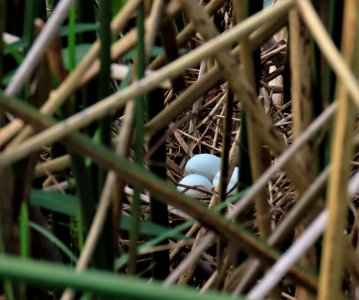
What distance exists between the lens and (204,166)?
4.38ft

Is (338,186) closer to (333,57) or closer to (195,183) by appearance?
(333,57)

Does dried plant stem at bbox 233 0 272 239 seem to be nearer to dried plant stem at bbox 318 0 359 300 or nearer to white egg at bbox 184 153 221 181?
dried plant stem at bbox 318 0 359 300

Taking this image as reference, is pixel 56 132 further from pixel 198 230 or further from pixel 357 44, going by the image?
pixel 198 230

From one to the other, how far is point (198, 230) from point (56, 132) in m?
0.62

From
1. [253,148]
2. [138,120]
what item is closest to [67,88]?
[138,120]

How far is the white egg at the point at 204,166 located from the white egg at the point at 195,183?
0.02 metres

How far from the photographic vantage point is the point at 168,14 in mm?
617

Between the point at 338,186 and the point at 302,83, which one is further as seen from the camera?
the point at 302,83

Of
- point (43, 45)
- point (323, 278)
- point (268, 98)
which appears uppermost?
point (268, 98)

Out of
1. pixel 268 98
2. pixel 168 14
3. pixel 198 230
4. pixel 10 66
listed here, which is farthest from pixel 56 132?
pixel 268 98

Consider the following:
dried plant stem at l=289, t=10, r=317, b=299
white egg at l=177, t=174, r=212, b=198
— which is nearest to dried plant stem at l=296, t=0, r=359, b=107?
dried plant stem at l=289, t=10, r=317, b=299

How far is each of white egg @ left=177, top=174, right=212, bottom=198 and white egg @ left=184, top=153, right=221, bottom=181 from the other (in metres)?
0.02

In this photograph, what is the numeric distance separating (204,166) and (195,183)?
59mm

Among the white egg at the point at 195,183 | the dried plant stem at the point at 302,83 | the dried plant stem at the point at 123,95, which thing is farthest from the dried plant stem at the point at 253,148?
the white egg at the point at 195,183
